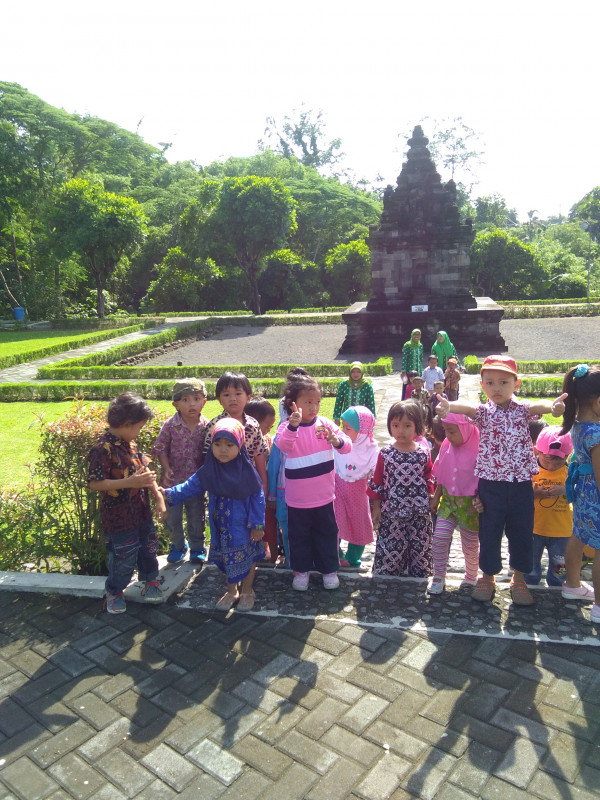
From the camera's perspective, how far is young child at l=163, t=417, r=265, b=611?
150 inches

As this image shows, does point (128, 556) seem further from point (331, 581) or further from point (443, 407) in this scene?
point (443, 407)

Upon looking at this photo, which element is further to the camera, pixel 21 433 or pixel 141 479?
pixel 21 433

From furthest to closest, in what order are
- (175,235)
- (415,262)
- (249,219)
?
1. (175,235)
2. (249,219)
3. (415,262)

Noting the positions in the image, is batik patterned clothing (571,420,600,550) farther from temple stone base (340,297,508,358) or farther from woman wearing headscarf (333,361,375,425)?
temple stone base (340,297,508,358)

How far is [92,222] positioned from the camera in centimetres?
2531

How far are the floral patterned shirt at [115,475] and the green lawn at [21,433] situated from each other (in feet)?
6.64

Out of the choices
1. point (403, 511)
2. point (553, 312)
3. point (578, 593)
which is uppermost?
point (553, 312)

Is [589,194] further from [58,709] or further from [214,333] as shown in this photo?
[58,709]

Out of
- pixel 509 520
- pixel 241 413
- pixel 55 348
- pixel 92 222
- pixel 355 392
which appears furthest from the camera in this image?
pixel 92 222

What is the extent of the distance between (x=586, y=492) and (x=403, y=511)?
1.17m

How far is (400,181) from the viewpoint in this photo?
2009cm

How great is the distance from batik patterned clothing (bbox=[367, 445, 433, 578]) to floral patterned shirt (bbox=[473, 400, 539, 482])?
49 centimetres

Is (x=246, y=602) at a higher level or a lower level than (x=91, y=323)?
lower

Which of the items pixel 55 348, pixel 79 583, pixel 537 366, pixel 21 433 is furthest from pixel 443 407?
pixel 55 348
